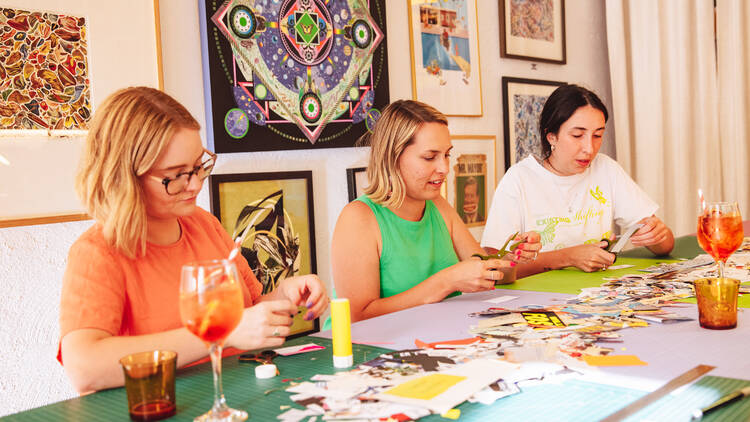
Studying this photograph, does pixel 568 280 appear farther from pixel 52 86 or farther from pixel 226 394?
pixel 52 86

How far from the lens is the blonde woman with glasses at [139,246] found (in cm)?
124

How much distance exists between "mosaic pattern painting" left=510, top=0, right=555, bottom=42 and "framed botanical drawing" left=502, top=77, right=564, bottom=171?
0.88 ft

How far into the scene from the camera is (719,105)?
15.0ft

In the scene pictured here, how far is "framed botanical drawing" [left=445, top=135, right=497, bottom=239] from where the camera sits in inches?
130

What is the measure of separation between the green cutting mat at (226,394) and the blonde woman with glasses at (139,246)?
0.05m

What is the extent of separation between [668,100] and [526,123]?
1303mm

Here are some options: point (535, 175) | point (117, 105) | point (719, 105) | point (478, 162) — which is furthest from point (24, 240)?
point (719, 105)

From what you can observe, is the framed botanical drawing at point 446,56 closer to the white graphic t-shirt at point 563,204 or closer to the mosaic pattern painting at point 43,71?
the white graphic t-shirt at point 563,204

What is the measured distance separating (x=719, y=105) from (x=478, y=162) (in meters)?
2.27

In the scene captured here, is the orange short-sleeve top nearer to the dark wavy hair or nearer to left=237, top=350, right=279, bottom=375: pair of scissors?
left=237, top=350, right=279, bottom=375: pair of scissors

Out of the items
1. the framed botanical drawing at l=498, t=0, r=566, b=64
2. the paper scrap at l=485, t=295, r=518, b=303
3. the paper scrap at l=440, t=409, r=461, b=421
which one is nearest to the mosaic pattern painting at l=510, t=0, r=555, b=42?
the framed botanical drawing at l=498, t=0, r=566, b=64

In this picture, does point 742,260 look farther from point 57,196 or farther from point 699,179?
Answer: point 699,179

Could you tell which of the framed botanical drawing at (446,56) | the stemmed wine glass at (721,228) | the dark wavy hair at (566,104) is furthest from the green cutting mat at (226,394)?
the framed botanical drawing at (446,56)

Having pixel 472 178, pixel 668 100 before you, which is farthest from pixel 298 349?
pixel 668 100
